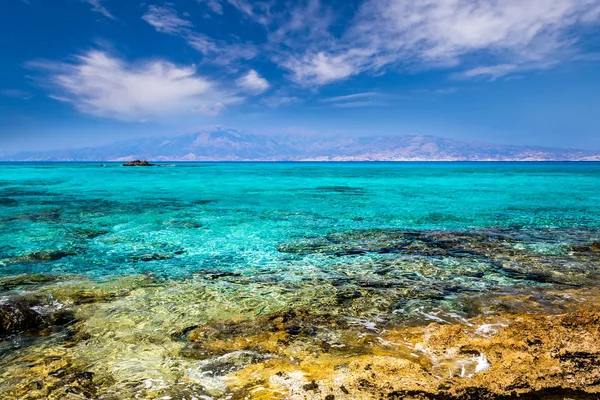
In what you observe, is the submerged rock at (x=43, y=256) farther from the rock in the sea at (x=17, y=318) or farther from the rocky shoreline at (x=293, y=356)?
the rock in the sea at (x=17, y=318)

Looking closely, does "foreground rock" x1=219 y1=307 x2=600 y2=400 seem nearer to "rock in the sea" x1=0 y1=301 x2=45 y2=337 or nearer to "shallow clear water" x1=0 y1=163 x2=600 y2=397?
"shallow clear water" x1=0 y1=163 x2=600 y2=397

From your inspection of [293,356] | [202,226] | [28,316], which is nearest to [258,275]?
[293,356]

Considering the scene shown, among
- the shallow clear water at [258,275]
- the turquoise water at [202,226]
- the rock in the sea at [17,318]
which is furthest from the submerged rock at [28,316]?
the turquoise water at [202,226]

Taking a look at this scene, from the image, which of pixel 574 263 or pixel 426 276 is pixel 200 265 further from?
pixel 574 263

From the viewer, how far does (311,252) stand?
43.0ft

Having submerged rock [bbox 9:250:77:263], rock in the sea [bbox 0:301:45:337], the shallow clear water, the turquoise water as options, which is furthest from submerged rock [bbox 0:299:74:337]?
submerged rock [bbox 9:250:77:263]

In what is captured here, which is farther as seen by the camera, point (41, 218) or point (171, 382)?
point (41, 218)

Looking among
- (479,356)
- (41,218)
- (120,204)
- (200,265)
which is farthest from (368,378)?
(120,204)

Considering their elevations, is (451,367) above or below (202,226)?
above

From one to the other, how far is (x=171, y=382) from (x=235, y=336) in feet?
5.03

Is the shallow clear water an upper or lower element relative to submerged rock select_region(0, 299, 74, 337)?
lower

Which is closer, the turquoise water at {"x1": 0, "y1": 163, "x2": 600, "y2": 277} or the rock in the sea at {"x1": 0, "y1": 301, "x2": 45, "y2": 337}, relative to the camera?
the rock in the sea at {"x1": 0, "y1": 301, "x2": 45, "y2": 337}

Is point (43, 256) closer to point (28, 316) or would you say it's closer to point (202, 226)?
point (28, 316)

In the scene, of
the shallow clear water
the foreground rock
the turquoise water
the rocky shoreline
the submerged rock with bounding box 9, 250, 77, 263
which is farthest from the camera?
the submerged rock with bounding box 9, 250, 77, 263
